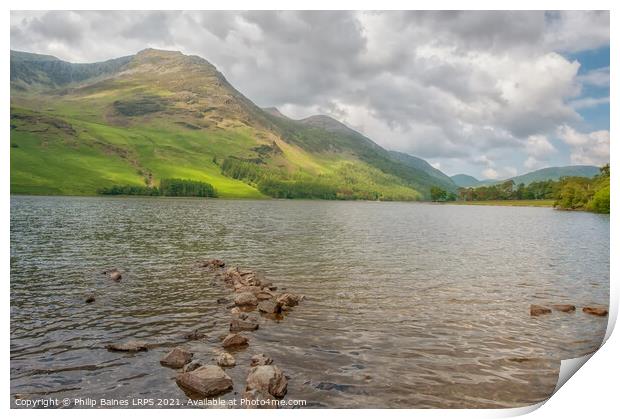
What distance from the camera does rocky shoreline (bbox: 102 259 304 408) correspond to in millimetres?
11797

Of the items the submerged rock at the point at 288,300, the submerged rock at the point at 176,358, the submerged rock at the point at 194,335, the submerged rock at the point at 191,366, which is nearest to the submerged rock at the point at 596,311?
the submerged rock at the point at 288,300

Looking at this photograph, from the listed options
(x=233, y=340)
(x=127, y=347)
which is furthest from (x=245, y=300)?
(x=127, y=347)

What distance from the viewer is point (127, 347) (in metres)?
14.8

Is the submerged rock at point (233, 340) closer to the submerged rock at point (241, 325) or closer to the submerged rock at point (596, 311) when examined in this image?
the submerged rock at point (241, 325)

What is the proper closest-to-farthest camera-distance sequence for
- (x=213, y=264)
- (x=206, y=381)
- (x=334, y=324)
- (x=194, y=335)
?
(x=206, y=381) < (x=194, y=335) < (x=334, y=324) < (x=213, y=264)

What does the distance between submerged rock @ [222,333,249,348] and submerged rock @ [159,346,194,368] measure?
1610mm

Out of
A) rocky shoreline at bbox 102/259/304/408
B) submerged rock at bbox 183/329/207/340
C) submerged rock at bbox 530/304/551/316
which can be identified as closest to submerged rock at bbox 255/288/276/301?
rocky shoreline at bbox 102/259/304/408

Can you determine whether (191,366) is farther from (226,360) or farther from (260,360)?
(260,360)

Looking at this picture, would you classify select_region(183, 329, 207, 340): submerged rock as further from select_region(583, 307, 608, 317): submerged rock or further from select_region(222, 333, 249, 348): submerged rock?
select_region(583, 307, 608, 317): submerged rock

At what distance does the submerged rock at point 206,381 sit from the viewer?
11796 millimetres

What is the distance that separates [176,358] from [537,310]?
1792cm

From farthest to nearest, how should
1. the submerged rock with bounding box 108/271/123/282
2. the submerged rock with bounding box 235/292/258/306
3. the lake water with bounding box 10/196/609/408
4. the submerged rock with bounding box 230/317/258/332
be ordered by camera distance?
the submerged rock with bounding box 108/271/123/282, the submerged rock with bounding box 235/292/258/306, the submerged rock with bounding box 230/317/258/332, the lake water with bounding box 10/196/609/408
